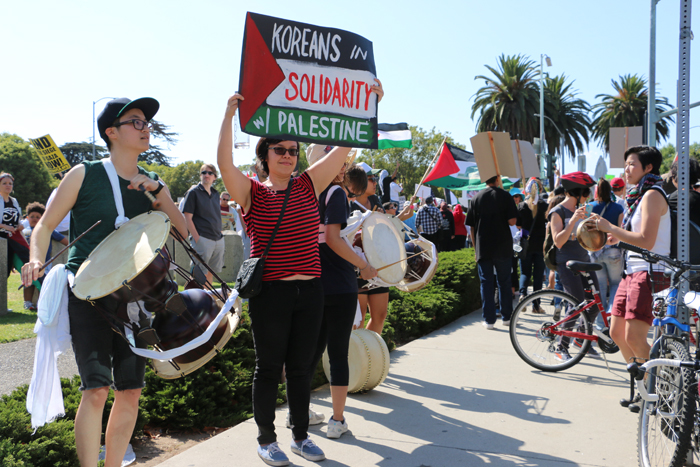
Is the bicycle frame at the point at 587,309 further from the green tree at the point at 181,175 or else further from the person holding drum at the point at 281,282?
the green tree at the point at 181,175

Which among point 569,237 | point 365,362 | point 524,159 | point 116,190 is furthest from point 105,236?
point 524,159

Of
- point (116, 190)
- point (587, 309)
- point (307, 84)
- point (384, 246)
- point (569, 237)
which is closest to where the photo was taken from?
point (116, 190)

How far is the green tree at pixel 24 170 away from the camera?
48406 millimetres

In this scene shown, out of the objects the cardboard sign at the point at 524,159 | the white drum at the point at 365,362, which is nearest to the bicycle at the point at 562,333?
the white drum at the point at 365,362

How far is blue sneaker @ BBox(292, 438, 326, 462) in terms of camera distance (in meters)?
3.52

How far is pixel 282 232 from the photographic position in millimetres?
3375

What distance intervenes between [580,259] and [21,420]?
5.39 meters

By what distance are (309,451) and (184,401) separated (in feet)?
3.45

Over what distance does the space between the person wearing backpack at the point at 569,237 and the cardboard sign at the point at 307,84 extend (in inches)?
109

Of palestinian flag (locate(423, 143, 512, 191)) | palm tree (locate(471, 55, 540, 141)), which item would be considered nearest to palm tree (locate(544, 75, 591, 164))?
palm tree (locate(471, 55, 540, 141))

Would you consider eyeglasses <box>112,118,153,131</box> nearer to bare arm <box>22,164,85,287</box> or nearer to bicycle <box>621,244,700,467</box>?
bare arm <box>22,164,85,287</box>

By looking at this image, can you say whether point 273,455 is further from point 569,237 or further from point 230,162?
point 569,237

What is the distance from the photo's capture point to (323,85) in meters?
3.79

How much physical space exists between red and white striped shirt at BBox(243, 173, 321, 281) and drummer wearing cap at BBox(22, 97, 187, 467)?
428 mm
